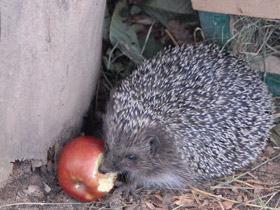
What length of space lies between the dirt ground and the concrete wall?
0.18 m

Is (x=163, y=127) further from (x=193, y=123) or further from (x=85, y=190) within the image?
(x=85, y=190)

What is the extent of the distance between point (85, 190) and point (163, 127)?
3.07 feet

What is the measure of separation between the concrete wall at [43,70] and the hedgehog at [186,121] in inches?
18.3

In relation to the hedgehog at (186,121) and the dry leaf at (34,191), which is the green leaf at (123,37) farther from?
the dry leaf at (34,191)

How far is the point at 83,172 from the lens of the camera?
362 cm

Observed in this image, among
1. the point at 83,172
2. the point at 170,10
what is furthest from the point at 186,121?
the point at 170,10

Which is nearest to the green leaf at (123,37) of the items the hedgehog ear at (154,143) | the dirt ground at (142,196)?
the hedgehog ear at (154,143)

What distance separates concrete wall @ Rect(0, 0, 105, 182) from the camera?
10.5 feet

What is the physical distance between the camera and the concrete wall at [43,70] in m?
3.19

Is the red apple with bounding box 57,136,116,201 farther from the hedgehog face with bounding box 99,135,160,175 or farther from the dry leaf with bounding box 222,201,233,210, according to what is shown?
the dry leaf with bounding box 222,201,233,210

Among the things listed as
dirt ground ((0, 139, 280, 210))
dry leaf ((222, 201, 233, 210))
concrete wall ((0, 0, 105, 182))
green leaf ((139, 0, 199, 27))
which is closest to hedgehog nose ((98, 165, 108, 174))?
dirt ground ((0, 139, 280, 210))

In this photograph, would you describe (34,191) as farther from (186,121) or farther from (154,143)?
(186,121)

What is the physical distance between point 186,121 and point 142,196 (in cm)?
91

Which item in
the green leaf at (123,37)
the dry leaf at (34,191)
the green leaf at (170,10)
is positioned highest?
the green leaf at (170,10)
